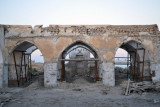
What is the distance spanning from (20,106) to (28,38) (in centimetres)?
542

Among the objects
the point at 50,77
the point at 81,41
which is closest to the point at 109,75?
the point at 81,41

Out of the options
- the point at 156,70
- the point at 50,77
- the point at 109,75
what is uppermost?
the point at 156,70

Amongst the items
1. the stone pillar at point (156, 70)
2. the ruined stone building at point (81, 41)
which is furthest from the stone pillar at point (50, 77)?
the stone pillar at point (156, 70)

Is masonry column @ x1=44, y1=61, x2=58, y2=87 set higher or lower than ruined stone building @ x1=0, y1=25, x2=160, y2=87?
lower

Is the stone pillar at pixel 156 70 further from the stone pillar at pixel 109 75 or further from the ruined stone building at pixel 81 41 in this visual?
the stone pillar at pixel 109 75

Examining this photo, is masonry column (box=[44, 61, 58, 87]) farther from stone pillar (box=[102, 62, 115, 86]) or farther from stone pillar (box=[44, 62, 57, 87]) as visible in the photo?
stone pillar (box=[102, 62, 115, 86])

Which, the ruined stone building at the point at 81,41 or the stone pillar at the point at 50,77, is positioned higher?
the ruined stone building at the point at 81,41

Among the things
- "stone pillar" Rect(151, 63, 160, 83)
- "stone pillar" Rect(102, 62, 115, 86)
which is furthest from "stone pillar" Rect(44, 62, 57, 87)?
"stone pillar" Rect(151, 63, 160, 83)

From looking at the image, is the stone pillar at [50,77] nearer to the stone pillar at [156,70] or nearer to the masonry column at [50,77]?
the masonry column at [50,77]

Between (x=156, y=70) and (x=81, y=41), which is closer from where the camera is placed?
(x=156, y=70)

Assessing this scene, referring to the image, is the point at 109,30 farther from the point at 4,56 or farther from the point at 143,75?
the point at 4,56

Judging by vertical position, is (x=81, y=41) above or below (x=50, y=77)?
above

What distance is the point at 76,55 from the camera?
19578 millimetres

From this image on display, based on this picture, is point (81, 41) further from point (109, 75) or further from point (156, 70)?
point (156, 70)
